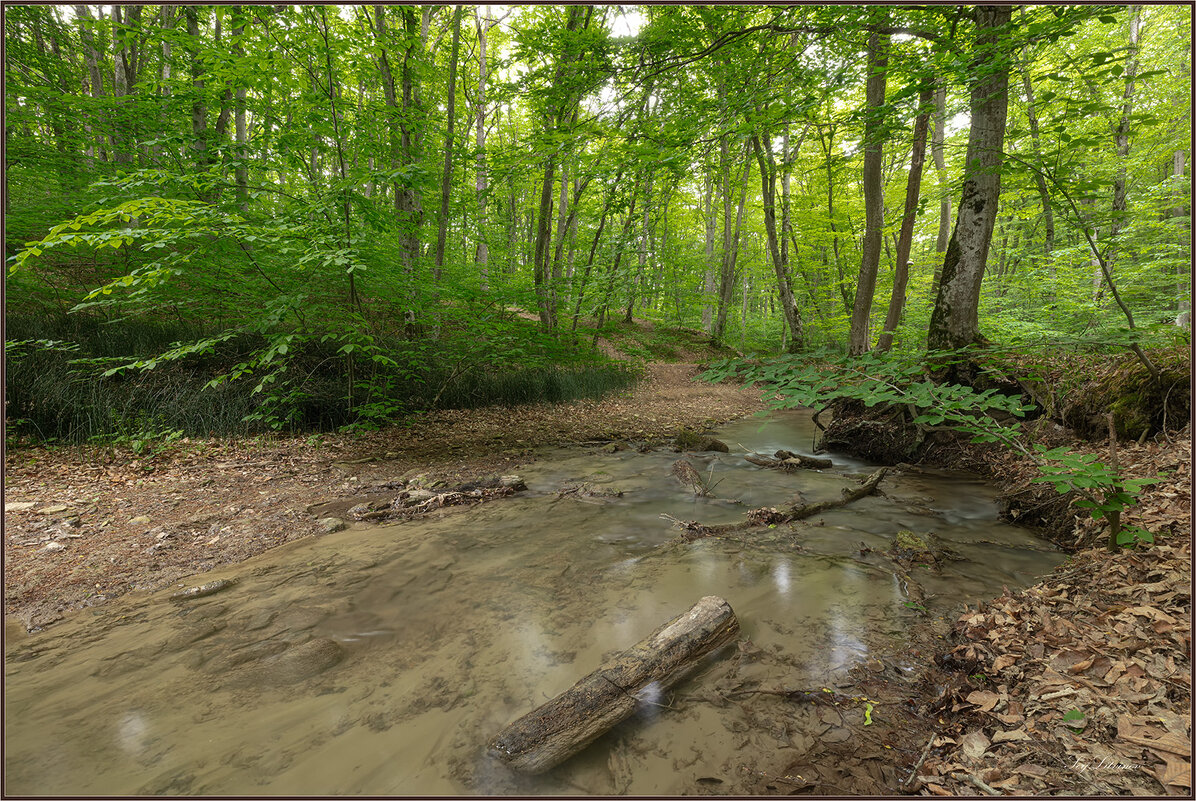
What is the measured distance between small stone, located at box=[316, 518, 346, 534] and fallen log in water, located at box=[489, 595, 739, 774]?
113 inches

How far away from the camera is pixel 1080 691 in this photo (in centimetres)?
179

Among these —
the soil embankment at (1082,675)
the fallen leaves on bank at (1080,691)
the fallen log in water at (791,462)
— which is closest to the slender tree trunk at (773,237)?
the fallen log in water at (791,462)

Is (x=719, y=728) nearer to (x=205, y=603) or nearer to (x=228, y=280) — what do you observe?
(x=205, y=603)

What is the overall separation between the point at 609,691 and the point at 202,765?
1720 mm

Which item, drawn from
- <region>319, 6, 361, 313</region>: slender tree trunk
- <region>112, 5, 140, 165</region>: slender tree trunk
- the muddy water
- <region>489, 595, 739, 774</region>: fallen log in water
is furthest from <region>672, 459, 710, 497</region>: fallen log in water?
<region>112, 5, 140, 165</region>: slender tree trunk

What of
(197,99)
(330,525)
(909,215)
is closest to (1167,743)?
(330,525)

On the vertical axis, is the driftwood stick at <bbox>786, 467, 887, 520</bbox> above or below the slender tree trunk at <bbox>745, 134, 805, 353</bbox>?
below

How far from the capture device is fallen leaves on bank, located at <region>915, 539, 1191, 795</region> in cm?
151

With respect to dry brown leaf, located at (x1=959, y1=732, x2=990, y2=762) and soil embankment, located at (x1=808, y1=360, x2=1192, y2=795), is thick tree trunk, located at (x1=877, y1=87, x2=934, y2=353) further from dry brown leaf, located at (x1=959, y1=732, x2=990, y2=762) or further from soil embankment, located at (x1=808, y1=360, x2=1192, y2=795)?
dry brown leaf, located at (x1=959, y1=732, x2=990, y2=762)

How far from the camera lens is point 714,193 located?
22.8 meters

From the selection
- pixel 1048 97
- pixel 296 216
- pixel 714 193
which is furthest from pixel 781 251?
pixel 296 216

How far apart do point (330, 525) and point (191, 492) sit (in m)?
1.93

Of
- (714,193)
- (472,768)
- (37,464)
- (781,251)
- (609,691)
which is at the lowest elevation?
(472,768)

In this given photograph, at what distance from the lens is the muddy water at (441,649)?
1.86m
